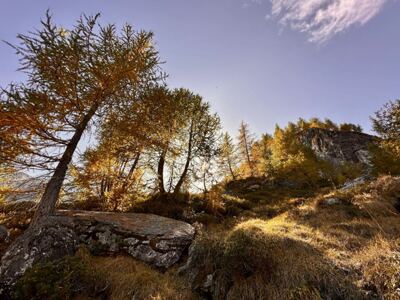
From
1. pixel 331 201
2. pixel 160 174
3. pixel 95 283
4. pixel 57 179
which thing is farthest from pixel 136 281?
pixel 331 201

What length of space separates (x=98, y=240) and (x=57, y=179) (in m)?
2.62

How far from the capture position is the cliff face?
37.7 metres

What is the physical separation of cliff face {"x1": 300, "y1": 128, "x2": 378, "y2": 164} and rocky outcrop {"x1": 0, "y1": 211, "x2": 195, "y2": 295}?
115 ft

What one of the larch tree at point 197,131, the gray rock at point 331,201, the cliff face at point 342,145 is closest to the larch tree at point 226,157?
the larch tree at point 197,131

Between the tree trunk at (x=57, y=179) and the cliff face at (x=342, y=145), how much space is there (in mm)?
36243

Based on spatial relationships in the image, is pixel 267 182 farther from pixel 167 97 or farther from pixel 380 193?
pixel 167 97

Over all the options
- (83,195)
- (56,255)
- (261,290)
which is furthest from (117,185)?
(261,290)

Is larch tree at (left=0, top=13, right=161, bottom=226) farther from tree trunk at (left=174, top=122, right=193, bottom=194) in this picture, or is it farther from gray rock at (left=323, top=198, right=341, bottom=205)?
gray rock at (left=323, top=198, right=341, bottom=205)

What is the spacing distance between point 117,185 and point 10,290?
236 inches

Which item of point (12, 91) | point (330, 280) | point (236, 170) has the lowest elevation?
point (330, 280)

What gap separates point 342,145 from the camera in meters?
39.6

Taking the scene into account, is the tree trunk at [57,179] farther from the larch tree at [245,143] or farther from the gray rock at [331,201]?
the larch tree at [245,143]

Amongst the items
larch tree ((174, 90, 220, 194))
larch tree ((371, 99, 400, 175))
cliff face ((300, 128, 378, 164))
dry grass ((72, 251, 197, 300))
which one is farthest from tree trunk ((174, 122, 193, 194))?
cliff face ((300, 128, 378, 164))

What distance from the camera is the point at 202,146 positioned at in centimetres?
1555
